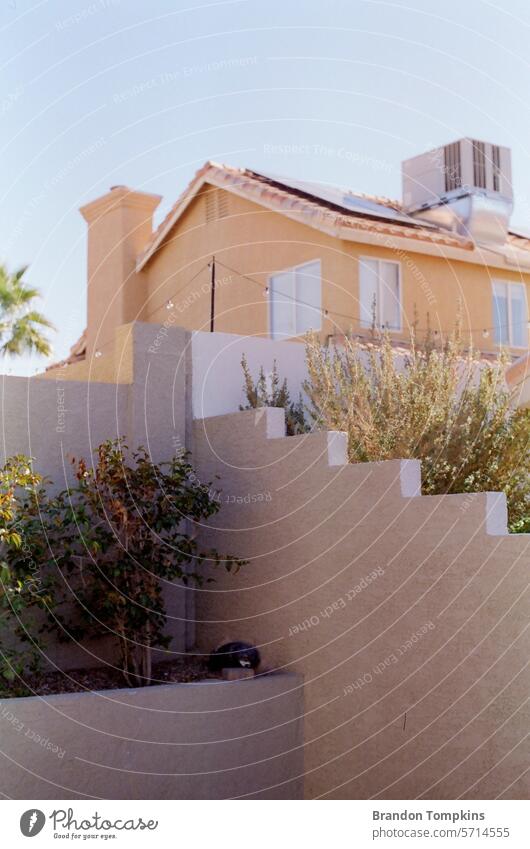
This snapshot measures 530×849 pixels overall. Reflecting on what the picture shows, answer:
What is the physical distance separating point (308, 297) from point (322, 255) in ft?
2.15

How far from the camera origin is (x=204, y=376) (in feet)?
31.7

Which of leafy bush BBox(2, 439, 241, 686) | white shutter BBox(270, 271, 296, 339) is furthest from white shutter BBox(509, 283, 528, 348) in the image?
leafy bush BBox(2, 439, 241, 686)

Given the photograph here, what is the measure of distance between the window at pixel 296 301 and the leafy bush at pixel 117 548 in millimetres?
6379

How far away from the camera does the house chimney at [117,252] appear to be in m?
17.8

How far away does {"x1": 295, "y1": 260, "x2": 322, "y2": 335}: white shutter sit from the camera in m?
14.4

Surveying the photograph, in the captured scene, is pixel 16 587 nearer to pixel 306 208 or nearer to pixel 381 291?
pixel 306 208

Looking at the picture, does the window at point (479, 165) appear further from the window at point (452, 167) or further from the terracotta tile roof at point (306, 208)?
the terracotta tile roof at point (306, 208)

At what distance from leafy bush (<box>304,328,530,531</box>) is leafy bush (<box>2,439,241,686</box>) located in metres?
1.54

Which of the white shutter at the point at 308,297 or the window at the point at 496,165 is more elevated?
the window at the point at 496,165

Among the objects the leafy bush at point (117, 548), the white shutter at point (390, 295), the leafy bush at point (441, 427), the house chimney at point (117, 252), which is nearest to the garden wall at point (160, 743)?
the leafy bush at point (117, 548)

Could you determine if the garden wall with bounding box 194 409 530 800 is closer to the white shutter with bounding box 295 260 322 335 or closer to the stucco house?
the stucco house

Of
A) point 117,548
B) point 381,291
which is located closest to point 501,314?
point 381,291
